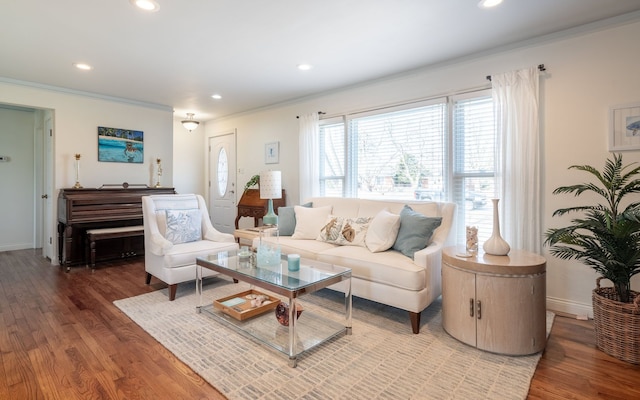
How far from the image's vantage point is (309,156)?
15.4 ft

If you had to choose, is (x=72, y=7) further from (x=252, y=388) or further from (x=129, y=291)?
(x=252, y=388)

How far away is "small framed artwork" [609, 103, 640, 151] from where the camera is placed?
2500mm

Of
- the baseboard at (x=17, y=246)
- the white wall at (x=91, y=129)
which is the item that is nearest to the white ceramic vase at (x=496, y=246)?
the white wall at (x=91, y=129)

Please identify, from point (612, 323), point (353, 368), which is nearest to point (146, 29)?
point (353, 368)

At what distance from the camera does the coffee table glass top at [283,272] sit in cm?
219

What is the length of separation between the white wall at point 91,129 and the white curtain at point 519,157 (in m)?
5.01

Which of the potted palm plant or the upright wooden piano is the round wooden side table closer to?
the potted palm plant

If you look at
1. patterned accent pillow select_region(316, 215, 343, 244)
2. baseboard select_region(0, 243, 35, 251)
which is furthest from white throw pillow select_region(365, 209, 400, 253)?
baseboard select_region(0, 243, 35, 251)

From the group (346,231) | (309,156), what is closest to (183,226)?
(346,231)

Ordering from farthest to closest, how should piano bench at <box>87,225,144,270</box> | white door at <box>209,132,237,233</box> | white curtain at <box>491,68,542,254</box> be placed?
white door at <box>209,132,237,233</box>
piano bench at <box>87,225,144,270</box>
white curtain at <box>491,68,542,254</box>

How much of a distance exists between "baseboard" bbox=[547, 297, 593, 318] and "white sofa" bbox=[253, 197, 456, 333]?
3.17ft

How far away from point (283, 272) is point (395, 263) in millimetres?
888

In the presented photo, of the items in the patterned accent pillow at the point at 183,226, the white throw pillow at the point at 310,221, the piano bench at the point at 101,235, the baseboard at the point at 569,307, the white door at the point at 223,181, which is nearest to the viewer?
the baseboard at the point at 569,307

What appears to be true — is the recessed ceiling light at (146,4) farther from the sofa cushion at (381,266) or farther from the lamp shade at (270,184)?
the sofa cushion at (381,266)
